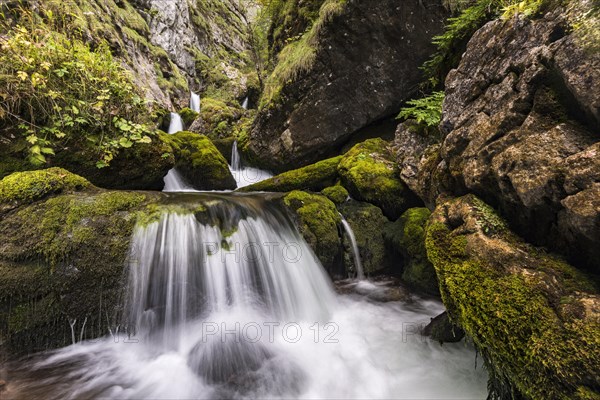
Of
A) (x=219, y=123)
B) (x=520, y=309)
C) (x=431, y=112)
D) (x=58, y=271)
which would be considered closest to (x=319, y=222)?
(x=431, y=112)

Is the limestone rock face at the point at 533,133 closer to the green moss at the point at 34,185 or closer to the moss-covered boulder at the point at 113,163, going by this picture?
the green moss at the point at 34,185

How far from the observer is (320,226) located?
204 inches

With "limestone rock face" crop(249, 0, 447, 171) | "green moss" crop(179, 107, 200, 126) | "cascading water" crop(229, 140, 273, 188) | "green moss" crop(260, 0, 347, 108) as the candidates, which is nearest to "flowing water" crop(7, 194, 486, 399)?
"limestone rock face" crop(249, 0, 447, 171)

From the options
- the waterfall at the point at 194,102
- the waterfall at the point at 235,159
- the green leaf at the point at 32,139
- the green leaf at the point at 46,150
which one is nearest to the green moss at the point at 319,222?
the green leaf at the point at 46,150

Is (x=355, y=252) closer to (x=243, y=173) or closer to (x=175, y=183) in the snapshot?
(x=175, y=183)

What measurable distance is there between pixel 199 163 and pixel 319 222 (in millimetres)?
4616

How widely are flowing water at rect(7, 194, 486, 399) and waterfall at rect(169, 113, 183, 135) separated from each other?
904 centimetres

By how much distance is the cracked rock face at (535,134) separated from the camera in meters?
1.88

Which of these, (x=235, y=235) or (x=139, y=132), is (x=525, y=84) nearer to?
(x=235, y=235)

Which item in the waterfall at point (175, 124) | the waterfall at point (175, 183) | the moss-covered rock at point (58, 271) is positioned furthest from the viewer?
the waterfall at point (175, 124)

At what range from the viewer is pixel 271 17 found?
11.5m

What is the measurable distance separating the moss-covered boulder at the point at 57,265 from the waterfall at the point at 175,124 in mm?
9385

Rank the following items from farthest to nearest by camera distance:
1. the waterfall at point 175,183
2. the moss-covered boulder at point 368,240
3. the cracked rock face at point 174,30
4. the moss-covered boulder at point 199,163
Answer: the cracked rock face at point 174,30, the moss-covered boulder at point 199,163, the waterfall at point 175,183, the moss-covered boulder at point 368,240

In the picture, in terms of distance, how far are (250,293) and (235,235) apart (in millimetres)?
971
